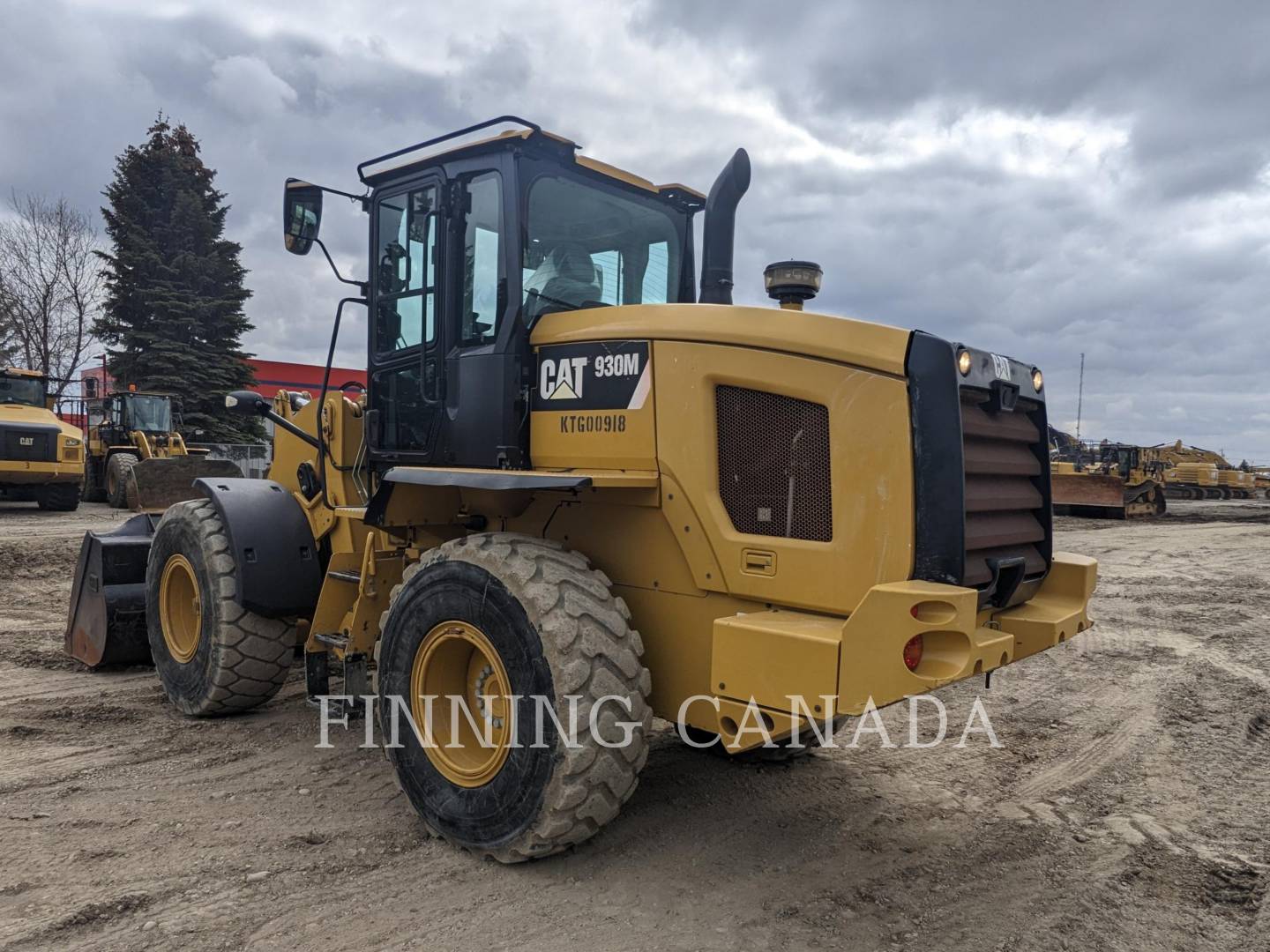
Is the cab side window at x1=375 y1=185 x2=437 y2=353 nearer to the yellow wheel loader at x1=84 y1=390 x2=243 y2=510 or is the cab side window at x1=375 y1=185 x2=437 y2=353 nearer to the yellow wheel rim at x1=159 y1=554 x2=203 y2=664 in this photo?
the yellow wheel rim at x1=159 y1=554 x2=203 y2=664

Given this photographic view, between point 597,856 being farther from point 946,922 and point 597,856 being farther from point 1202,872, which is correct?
point 1202,872

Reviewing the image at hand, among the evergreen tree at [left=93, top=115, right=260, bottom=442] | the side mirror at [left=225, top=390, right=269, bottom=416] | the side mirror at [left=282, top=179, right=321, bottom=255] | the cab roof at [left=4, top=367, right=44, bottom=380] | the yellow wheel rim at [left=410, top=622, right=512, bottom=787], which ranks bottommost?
the yellow wheel rim at [left=410, top=622, right=512, bottom=787]

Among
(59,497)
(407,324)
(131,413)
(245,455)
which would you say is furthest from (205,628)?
(245,455)

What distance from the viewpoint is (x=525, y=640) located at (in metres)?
3.52

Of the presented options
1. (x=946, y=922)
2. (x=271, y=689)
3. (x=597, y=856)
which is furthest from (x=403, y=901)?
(x=271, y=689)

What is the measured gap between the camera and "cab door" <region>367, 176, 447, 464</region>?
4598mm

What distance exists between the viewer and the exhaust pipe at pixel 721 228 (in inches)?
154

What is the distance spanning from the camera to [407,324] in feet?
16.0

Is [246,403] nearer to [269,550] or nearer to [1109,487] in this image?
[269,550]

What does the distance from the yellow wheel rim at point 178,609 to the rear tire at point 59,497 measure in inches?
594

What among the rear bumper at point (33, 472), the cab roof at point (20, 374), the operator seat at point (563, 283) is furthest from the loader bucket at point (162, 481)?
the operator seat at point (563, 283)

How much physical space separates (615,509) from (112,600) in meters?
4.14

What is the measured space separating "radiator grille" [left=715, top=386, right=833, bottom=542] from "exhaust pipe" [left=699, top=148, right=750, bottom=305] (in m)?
0.64

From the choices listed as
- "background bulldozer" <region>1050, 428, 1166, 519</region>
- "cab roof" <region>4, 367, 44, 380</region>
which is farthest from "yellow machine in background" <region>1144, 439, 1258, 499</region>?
"cab roof" <region>4, 367, 44, 380</region>
